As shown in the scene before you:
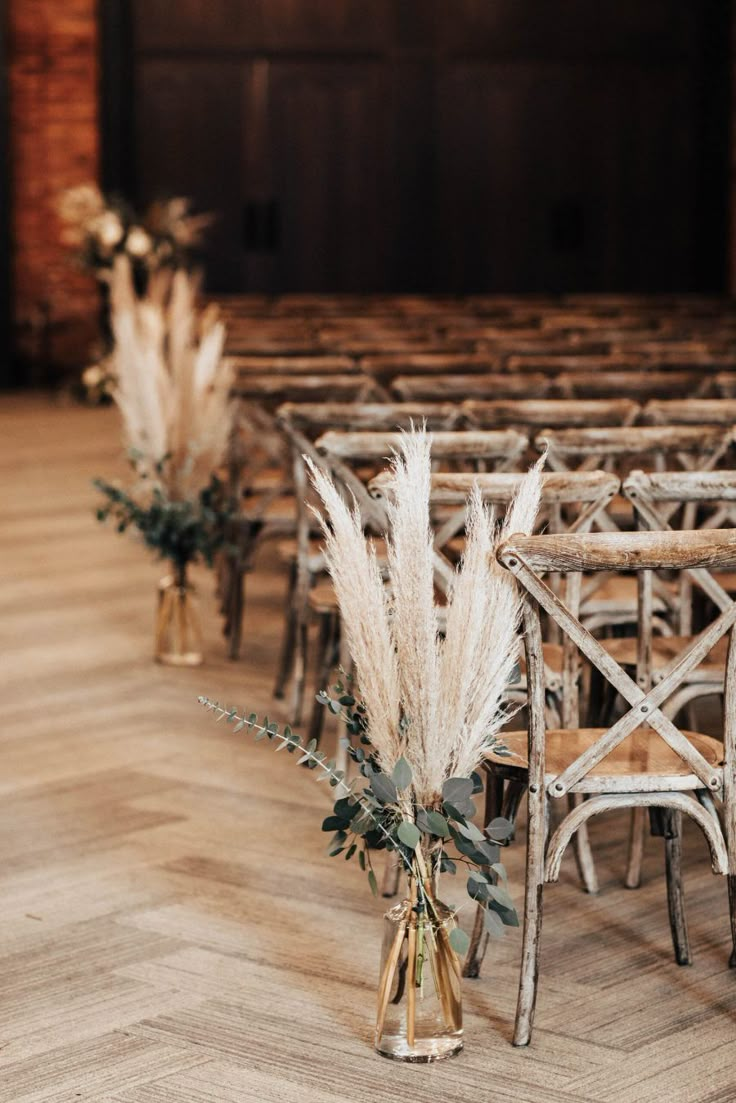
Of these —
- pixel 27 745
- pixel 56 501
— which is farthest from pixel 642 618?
pixel 56 501

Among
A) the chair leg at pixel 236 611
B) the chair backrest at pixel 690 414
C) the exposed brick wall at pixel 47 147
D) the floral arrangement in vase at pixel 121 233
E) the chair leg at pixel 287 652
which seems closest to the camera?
the chair backrest at pixel 690 414

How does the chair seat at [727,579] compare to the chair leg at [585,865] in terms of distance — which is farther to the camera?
the chair seat at [727,579]

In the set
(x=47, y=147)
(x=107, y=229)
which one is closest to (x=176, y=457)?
(x=107, y=229)

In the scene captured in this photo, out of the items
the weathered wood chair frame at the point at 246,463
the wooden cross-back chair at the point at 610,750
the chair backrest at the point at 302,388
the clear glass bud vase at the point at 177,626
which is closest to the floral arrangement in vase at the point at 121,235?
the weathered wood chair frame at the point at 246,463

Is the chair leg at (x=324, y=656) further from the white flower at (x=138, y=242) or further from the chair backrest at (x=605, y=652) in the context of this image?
the white flower at (x=138, y=242)

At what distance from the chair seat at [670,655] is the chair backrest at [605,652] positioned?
0.68 metres

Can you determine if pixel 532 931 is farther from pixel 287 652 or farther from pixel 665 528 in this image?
pixel 287 652

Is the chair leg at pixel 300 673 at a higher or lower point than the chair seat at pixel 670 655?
lower

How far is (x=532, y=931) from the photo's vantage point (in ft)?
9.96

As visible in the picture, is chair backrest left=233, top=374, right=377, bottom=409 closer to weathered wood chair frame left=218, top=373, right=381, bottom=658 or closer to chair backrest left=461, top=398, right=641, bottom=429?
weathered wood chair frame left=218, top=373, right=381, bottom=658

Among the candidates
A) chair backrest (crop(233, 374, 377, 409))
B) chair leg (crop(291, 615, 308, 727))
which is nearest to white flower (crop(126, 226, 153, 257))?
chair backrest (crop(233, 374, 377, 409))

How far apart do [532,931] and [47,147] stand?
14688 mm

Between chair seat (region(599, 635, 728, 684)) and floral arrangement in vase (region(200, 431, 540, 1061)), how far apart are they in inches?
38.6

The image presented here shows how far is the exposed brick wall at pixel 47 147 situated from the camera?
54.3 feet
